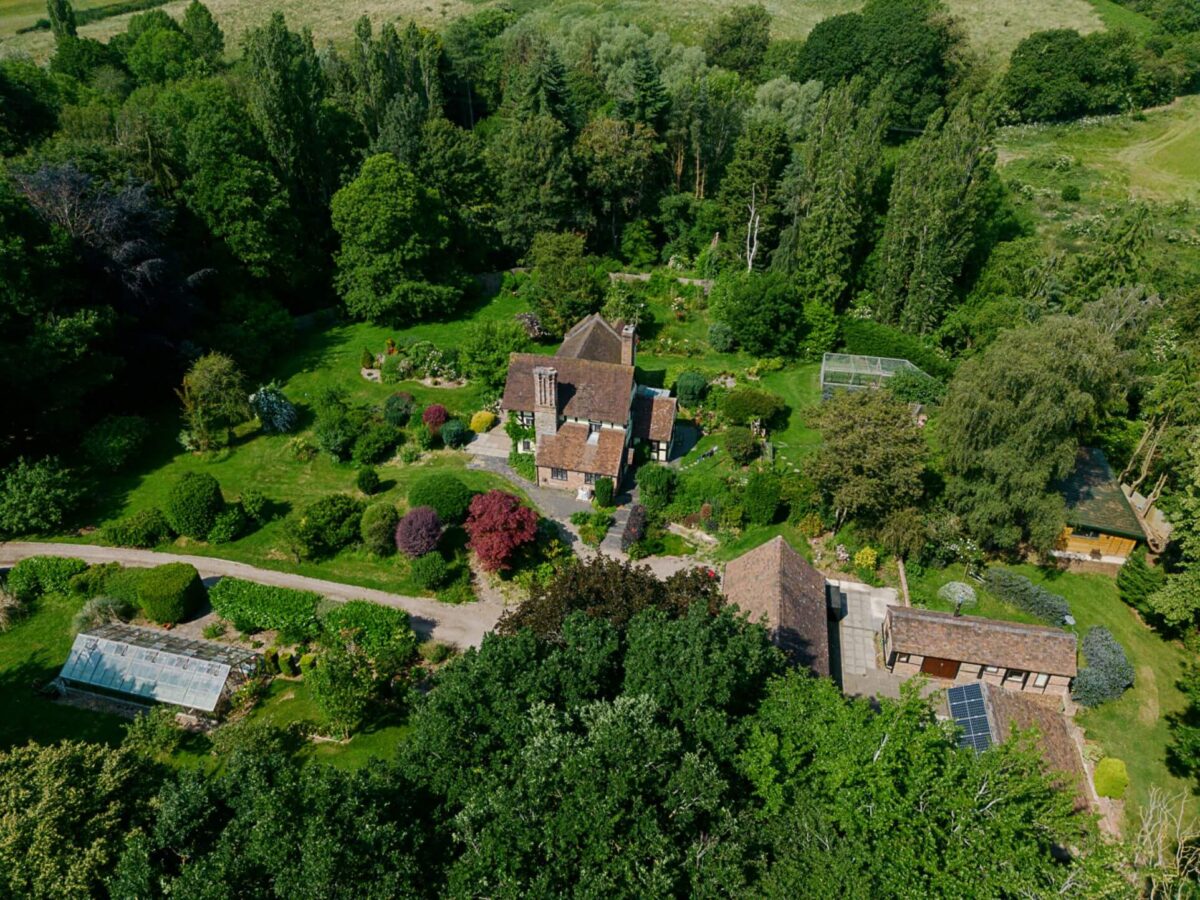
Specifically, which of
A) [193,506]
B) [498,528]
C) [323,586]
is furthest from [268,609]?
[498,528]

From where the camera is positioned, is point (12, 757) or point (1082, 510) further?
point (1082, 510)

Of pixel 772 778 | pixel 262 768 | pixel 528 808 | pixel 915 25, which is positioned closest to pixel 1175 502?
pixel 772 778

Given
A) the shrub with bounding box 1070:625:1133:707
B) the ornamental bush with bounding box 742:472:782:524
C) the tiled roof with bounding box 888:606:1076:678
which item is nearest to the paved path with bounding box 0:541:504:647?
the ornamental bush with bounding box 742:472:782:524

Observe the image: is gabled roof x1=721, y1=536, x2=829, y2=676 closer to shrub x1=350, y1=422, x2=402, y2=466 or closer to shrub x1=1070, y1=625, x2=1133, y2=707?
shrub x1=1070, y1=625, x2=1133, y2=707

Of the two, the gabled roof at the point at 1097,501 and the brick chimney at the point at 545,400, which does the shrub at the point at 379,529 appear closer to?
the brick chimney at the point at 545,400

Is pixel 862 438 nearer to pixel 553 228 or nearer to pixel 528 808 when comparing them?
pixel 528 808
